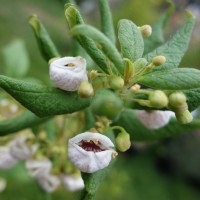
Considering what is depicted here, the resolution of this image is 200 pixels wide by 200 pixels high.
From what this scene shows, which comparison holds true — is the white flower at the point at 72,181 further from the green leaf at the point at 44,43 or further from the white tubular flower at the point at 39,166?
the green leaf at the point at 44,43

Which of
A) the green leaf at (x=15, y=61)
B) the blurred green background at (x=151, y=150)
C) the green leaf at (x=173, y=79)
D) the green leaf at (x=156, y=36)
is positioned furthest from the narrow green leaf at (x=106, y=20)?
the blurred green background at (x=151, y=150)

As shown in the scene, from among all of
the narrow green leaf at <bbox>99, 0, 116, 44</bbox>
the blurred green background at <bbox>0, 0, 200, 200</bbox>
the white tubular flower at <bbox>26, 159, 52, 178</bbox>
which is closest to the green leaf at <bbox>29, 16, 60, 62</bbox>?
the narrow green leaf at <bbox>99, 0, 116, 44</bbox>

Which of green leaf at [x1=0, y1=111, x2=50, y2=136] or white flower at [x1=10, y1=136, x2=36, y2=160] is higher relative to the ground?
green leaf at [x1=0, y1=111, x2=50, y2=136]

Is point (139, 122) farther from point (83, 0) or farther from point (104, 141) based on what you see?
point (83, 0)

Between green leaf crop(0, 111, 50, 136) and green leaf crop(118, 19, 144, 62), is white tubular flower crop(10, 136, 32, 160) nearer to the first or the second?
green leaf crop(0, 111, 50, 136)

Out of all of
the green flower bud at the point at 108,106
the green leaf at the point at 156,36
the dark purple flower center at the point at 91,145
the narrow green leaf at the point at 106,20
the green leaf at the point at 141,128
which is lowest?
the green leaf at the point at 141,128
